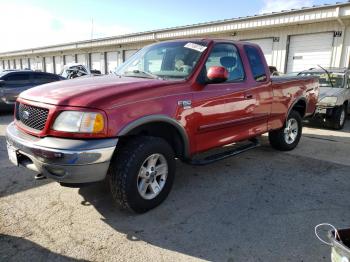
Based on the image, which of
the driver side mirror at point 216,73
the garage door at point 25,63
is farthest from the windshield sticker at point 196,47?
the garage door at point 25,63

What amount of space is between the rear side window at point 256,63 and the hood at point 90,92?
1.86m

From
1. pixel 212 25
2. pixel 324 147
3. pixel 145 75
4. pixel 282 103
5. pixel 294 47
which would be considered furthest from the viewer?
pixel 212 25

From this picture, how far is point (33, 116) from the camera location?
126 inches

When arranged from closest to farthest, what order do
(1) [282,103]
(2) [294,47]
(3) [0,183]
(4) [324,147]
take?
(3) [0,183] → (1) [282,103] → (4) [324,147] → (2) [294,47]

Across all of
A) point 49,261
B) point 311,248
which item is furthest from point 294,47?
point 49,261

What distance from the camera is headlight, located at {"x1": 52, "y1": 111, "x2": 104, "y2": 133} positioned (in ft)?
9.33

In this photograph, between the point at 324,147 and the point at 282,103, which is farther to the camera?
the point at 324,147

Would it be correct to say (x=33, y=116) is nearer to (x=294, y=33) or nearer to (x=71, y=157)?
(x=71, y=157)

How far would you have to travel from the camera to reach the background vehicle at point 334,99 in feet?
27.8

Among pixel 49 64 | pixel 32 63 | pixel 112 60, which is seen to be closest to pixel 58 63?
pixel 49 64

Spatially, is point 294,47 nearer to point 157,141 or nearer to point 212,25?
point 212,25

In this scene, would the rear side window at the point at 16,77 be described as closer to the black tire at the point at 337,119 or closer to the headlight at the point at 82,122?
the headlight at the point at 82,122

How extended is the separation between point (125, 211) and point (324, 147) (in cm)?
491

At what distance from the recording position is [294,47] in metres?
13.8
